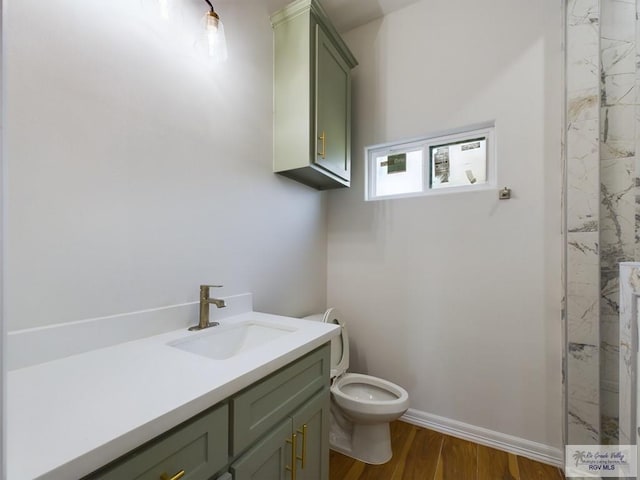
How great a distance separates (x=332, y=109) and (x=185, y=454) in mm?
1788

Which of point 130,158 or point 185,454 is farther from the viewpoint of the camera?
point 130,158

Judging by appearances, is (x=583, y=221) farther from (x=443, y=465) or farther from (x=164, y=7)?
(x=164, y=7)

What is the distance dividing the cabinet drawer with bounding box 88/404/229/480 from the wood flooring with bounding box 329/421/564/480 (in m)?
1.15

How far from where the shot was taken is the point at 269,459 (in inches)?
32.8

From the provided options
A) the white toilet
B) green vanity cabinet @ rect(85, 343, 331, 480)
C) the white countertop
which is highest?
the white countertop

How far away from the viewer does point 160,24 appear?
1110mm

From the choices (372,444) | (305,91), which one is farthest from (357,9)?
(372,444)

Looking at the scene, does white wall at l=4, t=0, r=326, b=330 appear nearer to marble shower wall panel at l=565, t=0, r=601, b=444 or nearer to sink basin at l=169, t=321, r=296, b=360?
sink basin at l=169, t=321, r=296, b=360

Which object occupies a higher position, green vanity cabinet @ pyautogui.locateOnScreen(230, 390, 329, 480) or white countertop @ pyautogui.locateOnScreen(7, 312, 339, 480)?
white countertop @ pyautogui.locateOnScreen(7, 312, 339, 480)

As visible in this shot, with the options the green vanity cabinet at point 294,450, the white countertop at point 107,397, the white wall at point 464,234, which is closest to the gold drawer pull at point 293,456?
the green vanity cabinet at point 294,450

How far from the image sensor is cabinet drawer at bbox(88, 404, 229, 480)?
507mm

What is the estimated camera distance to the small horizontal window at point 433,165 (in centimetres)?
185

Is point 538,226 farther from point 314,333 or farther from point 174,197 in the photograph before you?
point 174,197

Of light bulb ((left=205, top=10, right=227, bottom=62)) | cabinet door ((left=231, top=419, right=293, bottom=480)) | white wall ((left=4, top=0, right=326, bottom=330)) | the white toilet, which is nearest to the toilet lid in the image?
the white toilet
